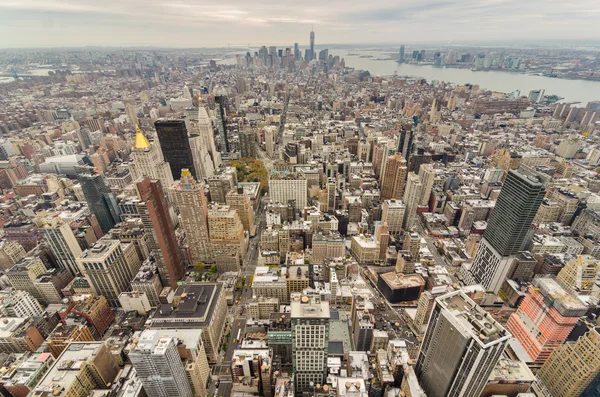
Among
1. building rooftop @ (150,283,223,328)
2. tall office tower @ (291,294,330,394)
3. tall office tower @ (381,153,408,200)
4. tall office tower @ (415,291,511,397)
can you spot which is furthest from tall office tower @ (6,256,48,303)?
tall office tower @ (381,153,408,200)

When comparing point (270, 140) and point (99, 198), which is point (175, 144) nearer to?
point (99, 198)

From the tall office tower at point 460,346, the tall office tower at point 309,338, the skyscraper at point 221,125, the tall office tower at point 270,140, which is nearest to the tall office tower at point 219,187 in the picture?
the skyscraper at point 221,125

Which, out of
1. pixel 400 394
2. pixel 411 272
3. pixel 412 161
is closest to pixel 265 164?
pixel 412 161

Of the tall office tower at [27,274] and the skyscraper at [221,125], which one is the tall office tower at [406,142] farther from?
the tall office tower at [27,274]

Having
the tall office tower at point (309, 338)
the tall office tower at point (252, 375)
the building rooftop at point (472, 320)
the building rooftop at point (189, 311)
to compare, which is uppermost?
the building rooftop at point (472, 320)

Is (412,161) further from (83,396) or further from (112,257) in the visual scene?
(83,396)

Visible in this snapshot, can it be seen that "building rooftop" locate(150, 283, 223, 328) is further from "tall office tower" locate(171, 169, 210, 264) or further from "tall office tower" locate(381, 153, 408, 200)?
"tall office tower" locate(381, 153, 408, 200)
